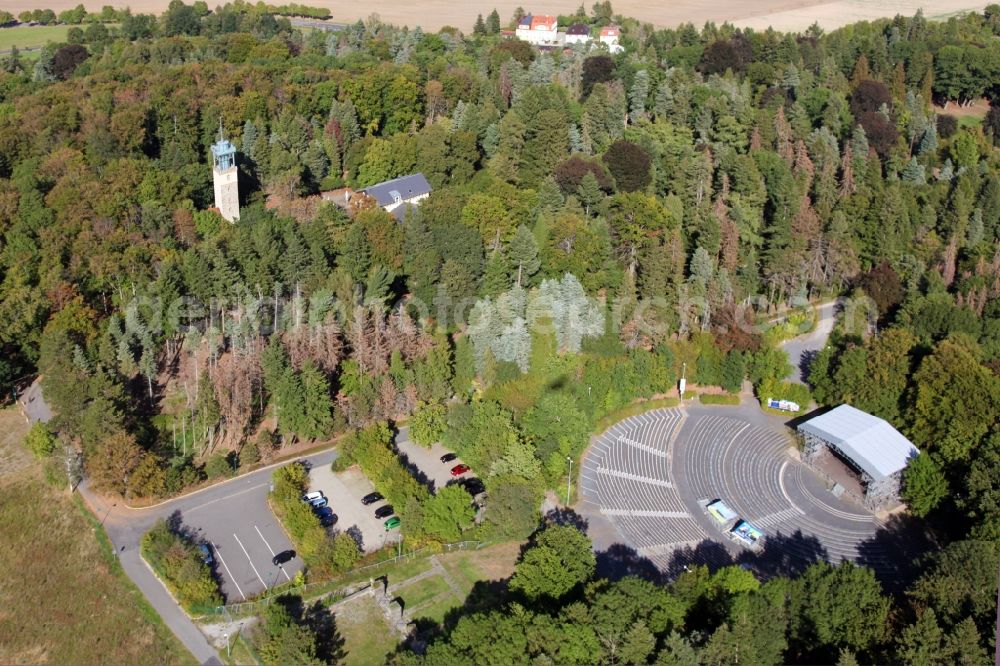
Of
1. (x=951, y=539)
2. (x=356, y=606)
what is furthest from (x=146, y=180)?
(x=951, y=539)

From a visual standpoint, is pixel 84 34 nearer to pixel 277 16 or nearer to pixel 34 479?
pixel 277 16

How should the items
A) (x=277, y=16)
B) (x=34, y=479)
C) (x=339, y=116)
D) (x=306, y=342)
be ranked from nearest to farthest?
(x=34, y=479) → (x=306, y=342) → (x=339, y=116) → (x=277, y=16)

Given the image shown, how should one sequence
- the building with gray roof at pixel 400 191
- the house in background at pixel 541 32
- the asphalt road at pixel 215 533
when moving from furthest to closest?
the house in background at pixel 541 32 → the building with gray roof at pixel 400 191 → the asphalt road at pixel 215 533

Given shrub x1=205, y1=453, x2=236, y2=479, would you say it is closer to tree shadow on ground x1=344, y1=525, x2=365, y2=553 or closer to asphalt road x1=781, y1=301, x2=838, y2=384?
tree shadow on ground x1=344, y1=525, x2=365, y2=553

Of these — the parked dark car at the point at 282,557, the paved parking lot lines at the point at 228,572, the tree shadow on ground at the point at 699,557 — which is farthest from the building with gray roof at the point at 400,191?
the tree shadow on ground at the point at 699,557

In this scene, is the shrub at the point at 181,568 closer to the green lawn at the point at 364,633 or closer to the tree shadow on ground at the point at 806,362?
the green lawn at the point at 364,633

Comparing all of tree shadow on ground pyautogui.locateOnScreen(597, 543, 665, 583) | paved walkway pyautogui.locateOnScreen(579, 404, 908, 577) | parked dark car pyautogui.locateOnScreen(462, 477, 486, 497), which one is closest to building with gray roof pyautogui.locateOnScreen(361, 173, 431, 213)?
paved walkway pyautogui.locateOnScreen(579, 404, 908, 577)
